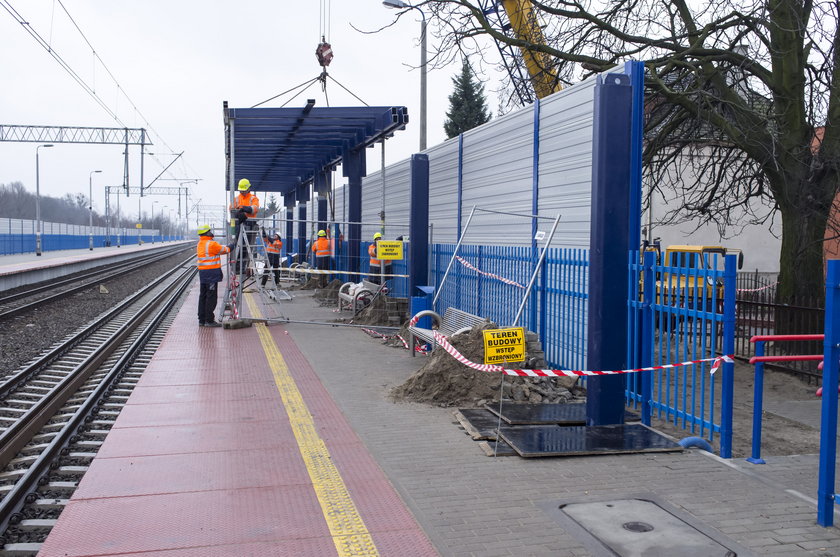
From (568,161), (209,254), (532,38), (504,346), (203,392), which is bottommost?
(203,392)

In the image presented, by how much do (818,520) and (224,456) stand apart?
4.49 m

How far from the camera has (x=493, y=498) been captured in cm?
514

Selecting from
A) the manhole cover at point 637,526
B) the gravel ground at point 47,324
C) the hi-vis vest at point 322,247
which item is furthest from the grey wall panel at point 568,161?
the hi-vis vest at point 322,247

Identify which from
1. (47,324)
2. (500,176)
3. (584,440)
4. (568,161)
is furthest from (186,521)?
(47,324)

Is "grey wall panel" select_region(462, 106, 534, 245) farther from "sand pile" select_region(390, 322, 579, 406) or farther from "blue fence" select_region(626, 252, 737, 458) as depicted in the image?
"blue fence" select_region(626, 252, 737, 458)

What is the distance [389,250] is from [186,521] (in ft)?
33.2

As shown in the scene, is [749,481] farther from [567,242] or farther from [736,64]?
[736,64]

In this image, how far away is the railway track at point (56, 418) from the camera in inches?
200

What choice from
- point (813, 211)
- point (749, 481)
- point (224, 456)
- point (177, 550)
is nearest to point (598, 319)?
point (749, 481)

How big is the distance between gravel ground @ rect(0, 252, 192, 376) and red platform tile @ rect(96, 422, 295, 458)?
4.53m

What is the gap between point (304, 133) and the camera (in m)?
18.5

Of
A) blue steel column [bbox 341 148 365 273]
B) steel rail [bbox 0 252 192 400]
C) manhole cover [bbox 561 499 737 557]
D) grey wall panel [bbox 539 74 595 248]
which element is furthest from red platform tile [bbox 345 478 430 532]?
blue steel column [bbox 341 148 365 273]

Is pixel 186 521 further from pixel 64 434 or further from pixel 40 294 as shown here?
pixel 40 294

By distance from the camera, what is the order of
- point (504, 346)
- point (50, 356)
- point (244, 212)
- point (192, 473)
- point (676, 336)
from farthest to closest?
point (244, 212), point (50, 356), point (676, 336), point (504, 346), point (192, 473)
